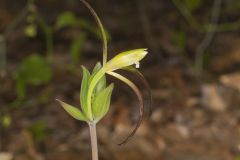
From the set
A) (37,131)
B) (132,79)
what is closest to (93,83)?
(37,131)

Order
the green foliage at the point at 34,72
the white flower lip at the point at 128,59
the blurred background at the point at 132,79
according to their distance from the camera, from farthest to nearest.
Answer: the green foliage at the point at 34,72
the blurred background at the point at 132,79
the white flower lip at the point at 128,59

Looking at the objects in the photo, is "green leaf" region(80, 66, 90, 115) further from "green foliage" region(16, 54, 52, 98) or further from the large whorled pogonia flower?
Answer: "green foliage" region(16, 54, 52, 98)

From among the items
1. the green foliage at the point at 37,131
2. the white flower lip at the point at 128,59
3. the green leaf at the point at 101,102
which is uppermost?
the green foliage at the point at 37,131

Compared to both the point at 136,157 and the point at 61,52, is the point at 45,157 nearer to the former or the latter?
the point at 136,157

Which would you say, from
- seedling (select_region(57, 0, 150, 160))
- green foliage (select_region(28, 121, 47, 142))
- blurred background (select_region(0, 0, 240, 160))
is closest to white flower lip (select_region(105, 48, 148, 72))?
seedling (select_region(57, 0, 150, 160))

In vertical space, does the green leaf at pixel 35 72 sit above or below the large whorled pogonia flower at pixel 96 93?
above

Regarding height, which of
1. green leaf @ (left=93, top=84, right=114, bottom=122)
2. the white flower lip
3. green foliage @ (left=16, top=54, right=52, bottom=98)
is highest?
green foliage @ (left=16, top=54, right=52, bottom=98)

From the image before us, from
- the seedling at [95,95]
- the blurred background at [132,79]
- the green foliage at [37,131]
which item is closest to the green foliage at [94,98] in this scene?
the seedling at [95,95]

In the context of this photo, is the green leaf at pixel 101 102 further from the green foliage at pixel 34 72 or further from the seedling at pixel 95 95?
the green foliage at pixel 34 72

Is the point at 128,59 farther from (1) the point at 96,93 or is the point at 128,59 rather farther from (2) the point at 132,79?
(2) the point at 132,79
